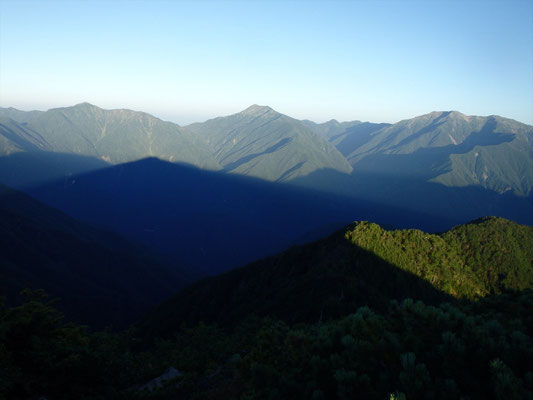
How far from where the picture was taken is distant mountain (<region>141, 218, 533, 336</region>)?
4553cm

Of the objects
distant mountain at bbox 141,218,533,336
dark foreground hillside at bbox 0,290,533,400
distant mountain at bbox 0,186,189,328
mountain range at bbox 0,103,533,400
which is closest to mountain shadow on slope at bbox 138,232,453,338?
distant mountain at bbox 141,218,533,336

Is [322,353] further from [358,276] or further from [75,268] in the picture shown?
[75,268]

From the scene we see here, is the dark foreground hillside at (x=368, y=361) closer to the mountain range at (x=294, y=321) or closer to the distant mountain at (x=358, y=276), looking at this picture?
the mountain range at (x=294, y=321)

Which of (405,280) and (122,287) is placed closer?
(405,280)

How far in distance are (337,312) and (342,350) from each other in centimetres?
3187

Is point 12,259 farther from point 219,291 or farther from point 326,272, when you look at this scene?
point 326,272

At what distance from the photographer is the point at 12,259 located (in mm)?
101750

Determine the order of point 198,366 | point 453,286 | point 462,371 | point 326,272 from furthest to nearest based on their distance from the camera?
point 453,286 < point 326,272 < point 198,366 < point 462,371

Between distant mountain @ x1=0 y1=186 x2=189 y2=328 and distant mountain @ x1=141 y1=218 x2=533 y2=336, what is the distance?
35079 mm

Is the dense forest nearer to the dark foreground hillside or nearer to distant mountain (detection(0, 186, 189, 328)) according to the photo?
the dark foreground hillside

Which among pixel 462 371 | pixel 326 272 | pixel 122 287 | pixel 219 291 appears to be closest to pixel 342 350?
pixel 462 371

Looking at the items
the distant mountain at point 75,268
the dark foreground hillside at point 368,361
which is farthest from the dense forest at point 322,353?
the distant mountain at point 75,268

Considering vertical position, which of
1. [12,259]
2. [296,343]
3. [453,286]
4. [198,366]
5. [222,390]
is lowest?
[12,259]

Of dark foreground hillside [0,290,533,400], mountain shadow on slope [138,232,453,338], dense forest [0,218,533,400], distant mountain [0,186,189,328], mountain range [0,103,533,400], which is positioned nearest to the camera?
dark foreground hillside [0,290,533,400]
